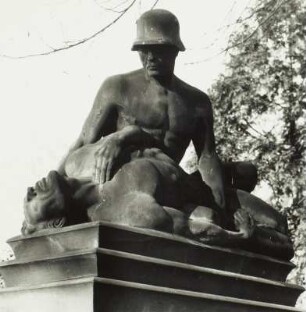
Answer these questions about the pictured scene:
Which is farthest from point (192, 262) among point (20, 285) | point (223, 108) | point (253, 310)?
point (223, 108)

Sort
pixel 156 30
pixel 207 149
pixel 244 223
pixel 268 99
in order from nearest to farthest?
pixel 244 223 < pixel 156 30 < pixel 207 149 < pixel 268 99

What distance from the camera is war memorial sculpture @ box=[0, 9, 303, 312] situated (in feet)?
18.0

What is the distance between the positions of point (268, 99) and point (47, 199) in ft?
41.2

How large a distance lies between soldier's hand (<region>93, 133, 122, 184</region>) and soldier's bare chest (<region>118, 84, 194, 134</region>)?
51cm

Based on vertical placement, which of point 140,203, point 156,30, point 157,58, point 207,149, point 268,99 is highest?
point 268,99

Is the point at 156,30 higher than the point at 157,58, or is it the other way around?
the point at 156,30

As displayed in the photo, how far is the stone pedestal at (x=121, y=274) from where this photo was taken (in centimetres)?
535

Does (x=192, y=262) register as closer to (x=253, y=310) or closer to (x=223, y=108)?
(x=253, y=310)

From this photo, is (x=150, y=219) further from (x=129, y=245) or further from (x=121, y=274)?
(x=121, y=274)

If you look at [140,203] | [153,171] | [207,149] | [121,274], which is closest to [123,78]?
[207,149]

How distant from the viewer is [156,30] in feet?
21.6

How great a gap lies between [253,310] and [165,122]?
157 cm

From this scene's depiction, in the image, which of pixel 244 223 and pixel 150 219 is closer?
pixel 150 219

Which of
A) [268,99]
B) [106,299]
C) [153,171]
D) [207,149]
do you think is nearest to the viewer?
[106,299]
